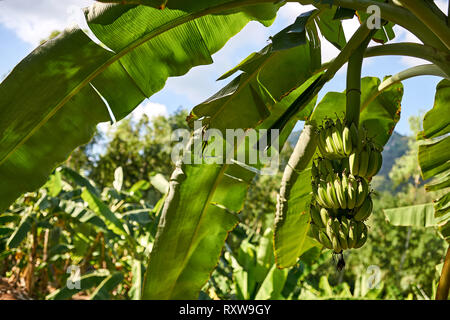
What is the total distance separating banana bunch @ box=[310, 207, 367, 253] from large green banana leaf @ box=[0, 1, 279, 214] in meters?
0.76

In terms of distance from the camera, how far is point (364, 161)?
0.94 m

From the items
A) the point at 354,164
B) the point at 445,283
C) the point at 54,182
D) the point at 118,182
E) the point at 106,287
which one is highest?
the point at 118,182

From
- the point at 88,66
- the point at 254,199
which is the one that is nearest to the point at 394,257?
the point at 254,199

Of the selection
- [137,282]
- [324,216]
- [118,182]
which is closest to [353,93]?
[324,216]

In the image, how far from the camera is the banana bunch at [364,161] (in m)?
0.93

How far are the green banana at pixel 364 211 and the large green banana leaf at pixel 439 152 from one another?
877 millimetres

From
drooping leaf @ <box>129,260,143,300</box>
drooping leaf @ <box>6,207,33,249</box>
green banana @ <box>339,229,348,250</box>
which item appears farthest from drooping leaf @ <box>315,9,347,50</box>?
drooping leaf @ <box>6,207,33,249</box>

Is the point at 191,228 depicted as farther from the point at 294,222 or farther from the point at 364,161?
the point at 364,161

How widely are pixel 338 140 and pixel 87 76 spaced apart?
96 centimetres

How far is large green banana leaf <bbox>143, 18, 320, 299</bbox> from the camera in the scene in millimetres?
1511

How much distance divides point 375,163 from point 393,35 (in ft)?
3.24

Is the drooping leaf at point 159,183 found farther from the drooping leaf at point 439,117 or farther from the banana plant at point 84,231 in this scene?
the drooping leaf at point 439,117

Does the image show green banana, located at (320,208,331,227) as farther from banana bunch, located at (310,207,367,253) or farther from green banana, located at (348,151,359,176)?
green banana, located at (348,151,359,176)

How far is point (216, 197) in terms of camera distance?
175 centimetres
